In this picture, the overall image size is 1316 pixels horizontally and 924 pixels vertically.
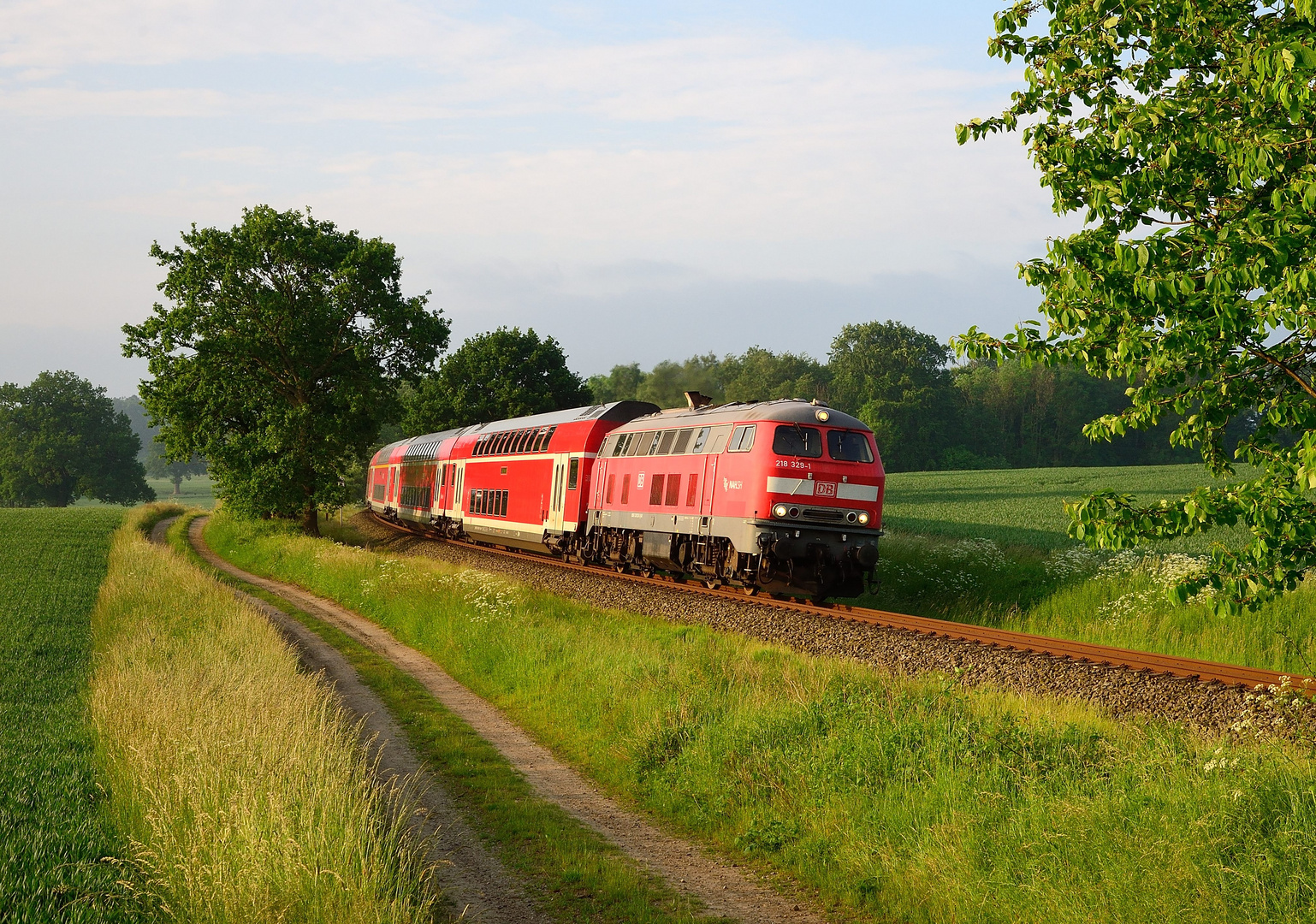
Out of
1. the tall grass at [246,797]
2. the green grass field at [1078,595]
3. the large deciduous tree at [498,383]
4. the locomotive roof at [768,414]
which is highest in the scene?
the large deciduous tree at [498,383]

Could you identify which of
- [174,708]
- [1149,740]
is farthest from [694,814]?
[174,708]

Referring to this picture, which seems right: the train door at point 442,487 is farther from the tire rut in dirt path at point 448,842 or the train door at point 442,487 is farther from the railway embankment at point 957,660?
the tire rut in dirt path at point 448,842

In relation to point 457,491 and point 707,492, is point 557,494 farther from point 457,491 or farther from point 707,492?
point 457,491

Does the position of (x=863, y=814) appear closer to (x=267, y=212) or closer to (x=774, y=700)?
(x=774, y=700)

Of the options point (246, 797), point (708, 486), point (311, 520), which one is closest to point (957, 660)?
point (708, 486)

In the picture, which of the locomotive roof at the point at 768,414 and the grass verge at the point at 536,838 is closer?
the grass verge at the point at 536,838

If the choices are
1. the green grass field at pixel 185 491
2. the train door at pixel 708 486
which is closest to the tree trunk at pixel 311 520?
the train door at pixel 708 486

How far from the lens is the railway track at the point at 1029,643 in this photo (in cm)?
1156

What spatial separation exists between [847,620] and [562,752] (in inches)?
254

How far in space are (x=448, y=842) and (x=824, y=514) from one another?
11606 mm

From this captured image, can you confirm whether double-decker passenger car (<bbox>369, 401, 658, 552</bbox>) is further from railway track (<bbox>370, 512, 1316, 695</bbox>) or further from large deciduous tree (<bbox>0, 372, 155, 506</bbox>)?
large deciduous tree (<bbox>0, 372, 155, 506</bbox>)

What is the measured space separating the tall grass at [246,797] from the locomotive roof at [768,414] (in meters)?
10.0

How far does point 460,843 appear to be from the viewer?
8.77m

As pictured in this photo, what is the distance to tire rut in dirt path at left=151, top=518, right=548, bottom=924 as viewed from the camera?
7398mm
